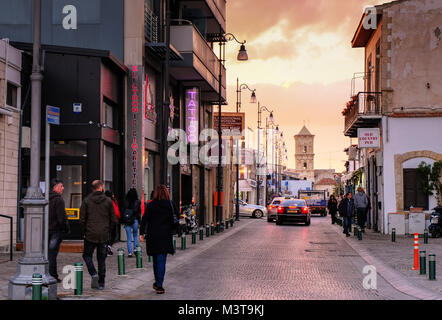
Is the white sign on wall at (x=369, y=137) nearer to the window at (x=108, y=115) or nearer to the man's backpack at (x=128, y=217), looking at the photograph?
the window at (x=108, y=115)

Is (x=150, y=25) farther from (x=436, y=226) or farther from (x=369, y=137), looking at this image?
(x=436, y=226)

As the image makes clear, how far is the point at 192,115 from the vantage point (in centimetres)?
3234

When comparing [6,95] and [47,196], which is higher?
[6,95]

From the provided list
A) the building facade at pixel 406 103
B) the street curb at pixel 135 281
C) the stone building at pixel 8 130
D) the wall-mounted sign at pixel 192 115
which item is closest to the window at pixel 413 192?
the building facade at pixel 406 103

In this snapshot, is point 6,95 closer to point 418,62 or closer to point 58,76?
point 58,76

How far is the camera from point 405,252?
2086 centimetres

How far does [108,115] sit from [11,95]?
354 cm

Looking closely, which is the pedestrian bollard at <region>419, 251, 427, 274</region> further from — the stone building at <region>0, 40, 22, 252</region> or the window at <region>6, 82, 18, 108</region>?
the window at <region>6, 82, 18, 108</region>

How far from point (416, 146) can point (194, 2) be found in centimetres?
1119

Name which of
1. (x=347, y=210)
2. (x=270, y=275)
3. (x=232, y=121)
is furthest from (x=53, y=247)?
(x=232, y=121)

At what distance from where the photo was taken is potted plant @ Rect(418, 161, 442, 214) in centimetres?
2955

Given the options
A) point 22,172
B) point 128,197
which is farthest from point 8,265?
point 22,172

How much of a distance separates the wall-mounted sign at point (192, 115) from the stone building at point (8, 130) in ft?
40.5

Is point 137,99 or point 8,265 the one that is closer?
point 8,265
